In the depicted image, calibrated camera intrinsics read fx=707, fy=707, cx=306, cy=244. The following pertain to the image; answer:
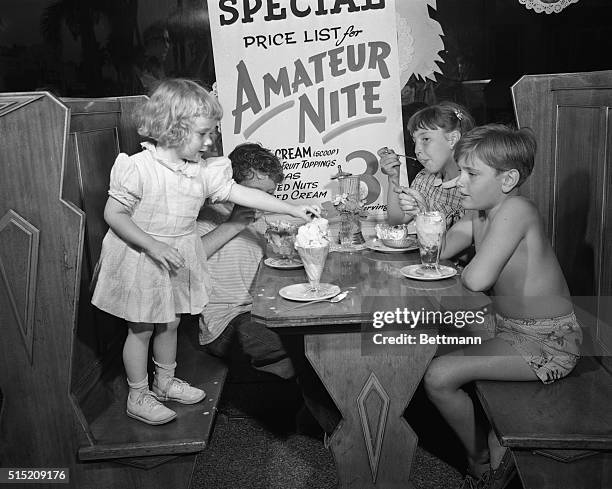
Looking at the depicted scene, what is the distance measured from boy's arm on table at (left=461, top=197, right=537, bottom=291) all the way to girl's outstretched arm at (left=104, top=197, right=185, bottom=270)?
0.93 metres

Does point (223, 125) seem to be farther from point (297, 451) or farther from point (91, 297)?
point (297, 451)

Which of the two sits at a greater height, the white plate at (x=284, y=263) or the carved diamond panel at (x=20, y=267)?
the carved diamond panel at (x=20, y=267)

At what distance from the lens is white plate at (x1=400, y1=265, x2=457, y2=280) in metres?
2.26

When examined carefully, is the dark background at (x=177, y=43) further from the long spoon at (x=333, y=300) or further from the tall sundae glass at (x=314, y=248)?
the long spoon at (x=333, y=300)

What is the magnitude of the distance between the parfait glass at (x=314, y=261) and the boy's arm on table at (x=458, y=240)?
70 centimetres

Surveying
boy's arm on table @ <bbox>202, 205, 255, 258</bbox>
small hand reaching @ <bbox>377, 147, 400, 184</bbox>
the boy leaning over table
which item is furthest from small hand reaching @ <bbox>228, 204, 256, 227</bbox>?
the boy leaning over table

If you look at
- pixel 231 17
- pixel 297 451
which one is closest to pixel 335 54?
pixel 231 17

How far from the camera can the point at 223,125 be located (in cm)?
334

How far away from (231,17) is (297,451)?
1.94 meters

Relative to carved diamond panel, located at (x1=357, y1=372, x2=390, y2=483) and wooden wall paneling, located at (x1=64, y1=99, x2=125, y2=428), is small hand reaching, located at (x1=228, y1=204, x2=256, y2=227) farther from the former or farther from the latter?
carved diamond panel, located at (x1=357, y1=372, x2=390, y2=483)

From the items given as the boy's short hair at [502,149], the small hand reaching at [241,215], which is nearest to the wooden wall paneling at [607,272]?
the boy's short hair at [502,149]

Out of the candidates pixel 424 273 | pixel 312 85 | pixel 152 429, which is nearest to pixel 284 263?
pixel 424 273

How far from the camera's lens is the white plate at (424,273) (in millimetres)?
2262

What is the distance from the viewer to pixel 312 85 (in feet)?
11.0
